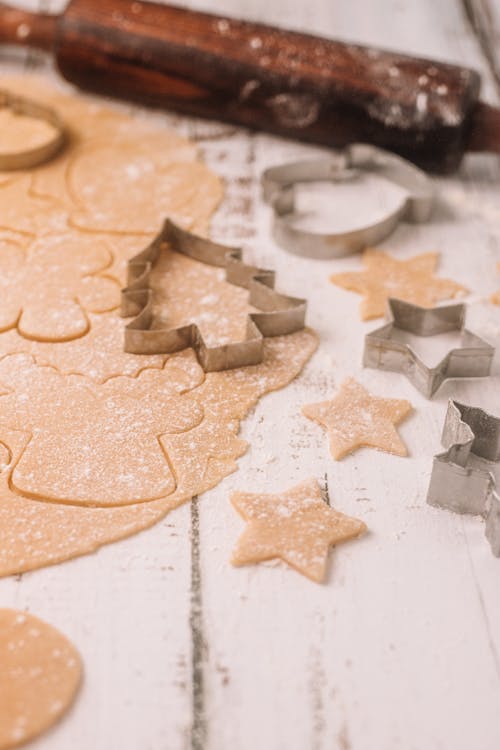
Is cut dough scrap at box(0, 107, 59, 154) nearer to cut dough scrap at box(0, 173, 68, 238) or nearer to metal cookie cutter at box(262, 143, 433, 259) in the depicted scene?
cut dough scrap at box(0, 173, 68, 238)

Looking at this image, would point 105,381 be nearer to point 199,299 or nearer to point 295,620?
point 199,299

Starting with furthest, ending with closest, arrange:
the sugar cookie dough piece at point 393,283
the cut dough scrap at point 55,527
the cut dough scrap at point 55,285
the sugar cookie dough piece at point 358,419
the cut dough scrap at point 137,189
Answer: the cut dough scrap at point 137,189
the sugar cookie dough piece at point 393,283
the cut dough scrap at point 55,285
the sugar cookie dough piece at point 358,419
the cut dough scrap at point 55,527

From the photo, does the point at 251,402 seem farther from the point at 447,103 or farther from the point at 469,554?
the point at 447,103

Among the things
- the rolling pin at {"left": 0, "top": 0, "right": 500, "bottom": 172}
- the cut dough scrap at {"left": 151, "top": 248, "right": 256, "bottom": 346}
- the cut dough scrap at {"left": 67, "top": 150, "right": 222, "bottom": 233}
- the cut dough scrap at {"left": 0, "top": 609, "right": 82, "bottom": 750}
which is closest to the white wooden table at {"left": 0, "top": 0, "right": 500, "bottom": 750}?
the cut dough scrap at {"left": 0, "top": 609, "right": 82, "bottom": 750}

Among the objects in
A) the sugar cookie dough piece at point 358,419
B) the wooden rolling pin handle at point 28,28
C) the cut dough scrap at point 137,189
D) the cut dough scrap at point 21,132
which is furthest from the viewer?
the wooden rolling pin handle at point 28,28

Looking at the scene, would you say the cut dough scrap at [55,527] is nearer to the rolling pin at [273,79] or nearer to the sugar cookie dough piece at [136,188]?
the sugar cookie dough piece at [136,188]

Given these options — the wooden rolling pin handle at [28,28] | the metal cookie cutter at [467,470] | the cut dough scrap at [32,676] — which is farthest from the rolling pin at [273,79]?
the cut dough scrap at [32,676]

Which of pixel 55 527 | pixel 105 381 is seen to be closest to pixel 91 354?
pixel 105 381
